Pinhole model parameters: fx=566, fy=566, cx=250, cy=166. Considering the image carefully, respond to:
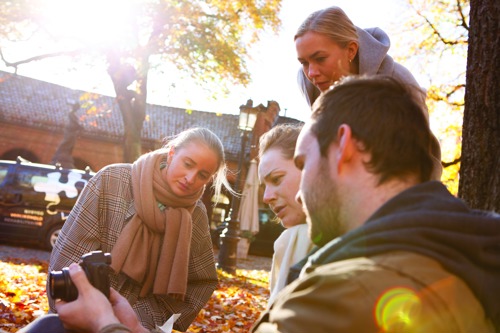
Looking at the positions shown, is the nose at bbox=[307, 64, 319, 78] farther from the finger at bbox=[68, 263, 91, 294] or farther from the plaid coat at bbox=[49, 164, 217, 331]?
Answer: the finger at bbox=[68, 263, 91, 294]

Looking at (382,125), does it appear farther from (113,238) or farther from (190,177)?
(113,238)

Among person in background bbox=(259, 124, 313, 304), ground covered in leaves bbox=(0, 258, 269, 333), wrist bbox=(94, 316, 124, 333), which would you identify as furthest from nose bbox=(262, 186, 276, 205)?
ground covered in leaves bbox=(0, 258, 269, 333)

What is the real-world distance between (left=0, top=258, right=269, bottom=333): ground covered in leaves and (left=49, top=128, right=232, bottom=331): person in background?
9.00 ft

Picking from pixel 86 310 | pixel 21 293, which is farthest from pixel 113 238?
pixel 21 293

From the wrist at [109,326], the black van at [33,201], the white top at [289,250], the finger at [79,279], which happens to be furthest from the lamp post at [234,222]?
the wrist at [109,326]

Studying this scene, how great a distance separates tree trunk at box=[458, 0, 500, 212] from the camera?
4.16m

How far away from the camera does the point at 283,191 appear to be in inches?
130

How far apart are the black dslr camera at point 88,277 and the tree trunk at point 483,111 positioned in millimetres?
2953

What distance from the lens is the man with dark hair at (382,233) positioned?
140cm

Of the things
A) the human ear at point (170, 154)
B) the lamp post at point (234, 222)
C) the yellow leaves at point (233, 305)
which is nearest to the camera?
the human ear at point (170, 154)

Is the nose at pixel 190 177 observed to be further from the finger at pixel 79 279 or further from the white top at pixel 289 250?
the finger at pixel 79 279

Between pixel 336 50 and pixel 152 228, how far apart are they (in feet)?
5.67

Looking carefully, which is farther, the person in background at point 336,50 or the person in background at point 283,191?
the person in background at point 336,50

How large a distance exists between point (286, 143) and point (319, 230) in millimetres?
1593
